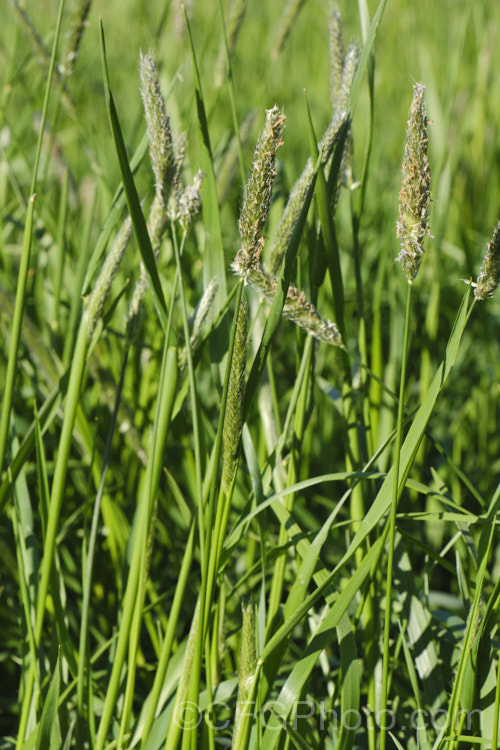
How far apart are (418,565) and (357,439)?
540 millimetres

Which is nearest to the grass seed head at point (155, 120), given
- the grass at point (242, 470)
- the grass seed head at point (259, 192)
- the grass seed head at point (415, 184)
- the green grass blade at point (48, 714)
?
the grass at point (242, 470)

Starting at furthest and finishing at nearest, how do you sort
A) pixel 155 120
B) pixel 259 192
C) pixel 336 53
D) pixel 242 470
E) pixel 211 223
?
1. pixel 242 470
2. pixel 336 53
3. pixel 211 223
4. pixel 155 120
5. pixel 259 192

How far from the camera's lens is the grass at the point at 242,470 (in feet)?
2.17

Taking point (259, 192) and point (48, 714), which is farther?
point (48, 714)

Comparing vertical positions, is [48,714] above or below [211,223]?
below

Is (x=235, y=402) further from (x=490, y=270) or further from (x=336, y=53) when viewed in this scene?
(x=336, y=53)

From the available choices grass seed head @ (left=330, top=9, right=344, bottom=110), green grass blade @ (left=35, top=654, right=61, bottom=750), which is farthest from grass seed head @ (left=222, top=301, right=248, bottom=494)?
grass seed head @ (left=330, top=9, right=344, bottom=110)

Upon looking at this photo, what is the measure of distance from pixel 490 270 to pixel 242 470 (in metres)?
0.58

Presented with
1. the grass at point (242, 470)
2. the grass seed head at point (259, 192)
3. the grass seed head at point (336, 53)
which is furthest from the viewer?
the grass seed head at point (336, 53)

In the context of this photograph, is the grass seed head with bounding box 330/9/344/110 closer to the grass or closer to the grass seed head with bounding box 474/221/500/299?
the grass

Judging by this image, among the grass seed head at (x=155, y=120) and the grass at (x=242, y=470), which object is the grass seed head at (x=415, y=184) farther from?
the grass seed head at (x=155, y=120)

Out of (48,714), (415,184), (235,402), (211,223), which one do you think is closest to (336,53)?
(211,223)

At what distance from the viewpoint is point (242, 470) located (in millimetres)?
1076

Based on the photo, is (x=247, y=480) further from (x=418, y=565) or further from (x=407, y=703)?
(x=418, y=565)
